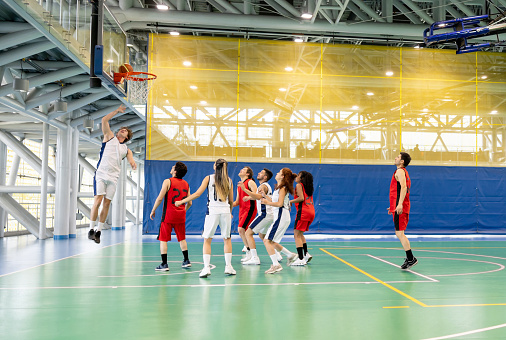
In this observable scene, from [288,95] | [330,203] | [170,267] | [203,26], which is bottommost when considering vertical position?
[170,267]

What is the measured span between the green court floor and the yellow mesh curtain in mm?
8656

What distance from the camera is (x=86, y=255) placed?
12.0m

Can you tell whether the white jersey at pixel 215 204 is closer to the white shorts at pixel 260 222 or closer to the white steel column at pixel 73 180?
the white shorts at pixel 260 222

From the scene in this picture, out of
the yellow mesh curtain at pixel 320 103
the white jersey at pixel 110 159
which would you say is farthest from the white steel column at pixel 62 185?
the white jersey at pixel 110 159

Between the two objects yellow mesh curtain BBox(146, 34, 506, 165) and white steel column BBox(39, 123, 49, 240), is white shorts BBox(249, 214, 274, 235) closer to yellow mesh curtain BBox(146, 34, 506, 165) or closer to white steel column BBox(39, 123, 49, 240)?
yellow mesh curtain BBox(146, 34, 506, 165)

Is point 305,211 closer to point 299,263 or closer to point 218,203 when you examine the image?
point 299,263

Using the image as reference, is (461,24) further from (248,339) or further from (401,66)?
(248,339)

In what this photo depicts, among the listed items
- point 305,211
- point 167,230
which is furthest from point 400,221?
point 167,230

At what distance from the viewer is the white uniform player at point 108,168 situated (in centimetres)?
817

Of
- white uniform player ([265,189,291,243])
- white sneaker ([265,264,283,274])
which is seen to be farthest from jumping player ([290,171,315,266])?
white sneaker ([265,264,283,274])

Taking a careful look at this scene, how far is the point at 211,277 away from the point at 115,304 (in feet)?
8.08

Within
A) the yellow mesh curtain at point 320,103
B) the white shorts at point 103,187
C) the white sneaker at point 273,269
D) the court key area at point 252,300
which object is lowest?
the court key area at point 252,300

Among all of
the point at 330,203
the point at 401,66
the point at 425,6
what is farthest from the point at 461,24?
the point at 330,203

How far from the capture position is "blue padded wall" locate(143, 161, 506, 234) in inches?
→ 737
